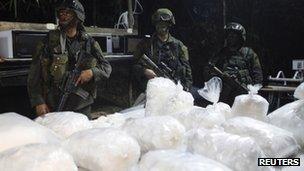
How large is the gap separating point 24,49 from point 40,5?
2.35 ft

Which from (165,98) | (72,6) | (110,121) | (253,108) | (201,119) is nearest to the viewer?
(201,119)

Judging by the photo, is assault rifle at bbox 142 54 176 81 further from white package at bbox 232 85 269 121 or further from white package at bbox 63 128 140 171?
white package at bbox 63 128 140 171

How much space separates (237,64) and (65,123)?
2.99 meters

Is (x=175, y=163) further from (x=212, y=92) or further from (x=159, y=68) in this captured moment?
(x=159, y=68)

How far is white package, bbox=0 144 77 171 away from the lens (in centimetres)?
78

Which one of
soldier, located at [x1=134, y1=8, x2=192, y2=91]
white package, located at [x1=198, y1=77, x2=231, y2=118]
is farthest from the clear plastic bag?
soldier, located at [x1=134, y1=8, x2=192, y2=91]

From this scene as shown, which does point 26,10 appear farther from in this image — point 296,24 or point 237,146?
point 296,24

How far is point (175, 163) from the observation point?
848 mm

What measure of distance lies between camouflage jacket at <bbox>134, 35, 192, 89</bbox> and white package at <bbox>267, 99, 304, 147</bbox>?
86.5 inches

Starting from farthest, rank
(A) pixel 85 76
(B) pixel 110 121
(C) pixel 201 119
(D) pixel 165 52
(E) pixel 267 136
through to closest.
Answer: (D) pixel 165 52 < (A) pixel 85 76 < (B) pixel 110 121 < (C) pixel 201 119 < (E) pixel 267 136

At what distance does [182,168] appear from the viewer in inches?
32.5

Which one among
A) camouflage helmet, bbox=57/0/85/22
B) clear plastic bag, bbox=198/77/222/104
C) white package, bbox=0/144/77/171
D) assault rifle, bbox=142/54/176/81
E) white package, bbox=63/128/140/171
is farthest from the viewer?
assault rifle, bbox=142/54/176/81

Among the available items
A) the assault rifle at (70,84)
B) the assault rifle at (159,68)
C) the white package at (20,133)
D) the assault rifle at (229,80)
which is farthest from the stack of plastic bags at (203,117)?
the assault rifle at (229,80)

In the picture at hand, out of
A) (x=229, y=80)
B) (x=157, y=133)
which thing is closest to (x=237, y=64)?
(x=229, y=80)
